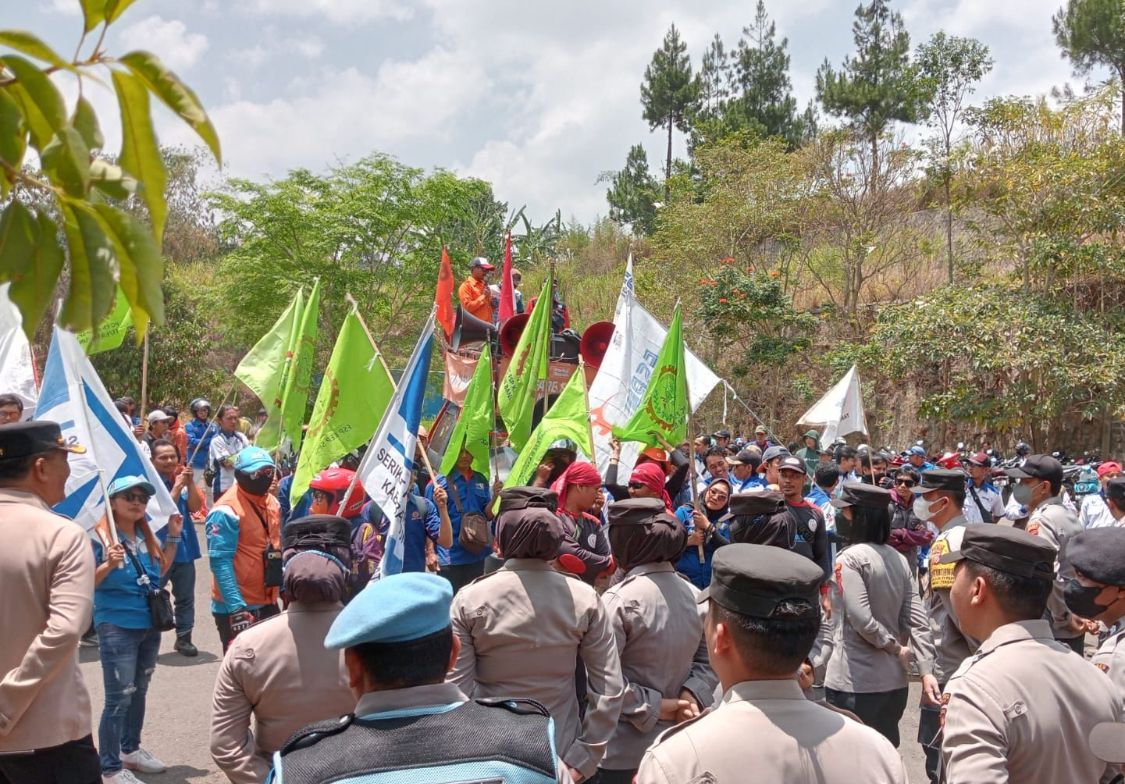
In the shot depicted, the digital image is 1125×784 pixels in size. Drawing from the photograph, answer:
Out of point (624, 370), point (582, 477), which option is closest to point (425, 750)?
point (582, 477)

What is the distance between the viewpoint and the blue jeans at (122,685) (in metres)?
4.68

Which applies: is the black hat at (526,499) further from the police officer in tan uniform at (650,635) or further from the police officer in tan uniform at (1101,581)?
the police officer in tan uniform at (1101,581)

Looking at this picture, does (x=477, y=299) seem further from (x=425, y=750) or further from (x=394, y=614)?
(x=425, y=750)

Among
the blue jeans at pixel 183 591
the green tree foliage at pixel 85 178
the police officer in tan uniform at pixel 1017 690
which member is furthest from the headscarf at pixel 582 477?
the green tree foliage at pixel 85 178

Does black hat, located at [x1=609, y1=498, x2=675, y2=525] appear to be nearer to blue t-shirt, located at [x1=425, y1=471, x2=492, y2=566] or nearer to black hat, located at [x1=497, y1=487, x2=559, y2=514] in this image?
black hat, located at [x1=497, y1=487, x2=559, y2=514]

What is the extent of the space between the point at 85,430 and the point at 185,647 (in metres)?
3.12

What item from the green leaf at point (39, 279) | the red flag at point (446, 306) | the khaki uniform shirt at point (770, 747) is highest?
the red flag at point (446, 306)

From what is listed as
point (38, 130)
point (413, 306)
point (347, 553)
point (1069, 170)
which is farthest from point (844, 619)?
point (413, 306)

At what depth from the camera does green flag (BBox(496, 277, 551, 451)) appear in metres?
7.28

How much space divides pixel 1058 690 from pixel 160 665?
21.0ft

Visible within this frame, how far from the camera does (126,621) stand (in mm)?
4848

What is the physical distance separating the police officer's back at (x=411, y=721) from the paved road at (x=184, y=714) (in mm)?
3729

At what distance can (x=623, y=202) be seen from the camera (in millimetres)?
45125

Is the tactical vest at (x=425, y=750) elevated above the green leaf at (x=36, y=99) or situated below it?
below
